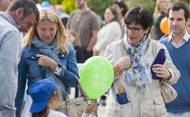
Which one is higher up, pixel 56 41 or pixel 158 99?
pixel 56 41

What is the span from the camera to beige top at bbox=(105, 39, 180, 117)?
4457 mm

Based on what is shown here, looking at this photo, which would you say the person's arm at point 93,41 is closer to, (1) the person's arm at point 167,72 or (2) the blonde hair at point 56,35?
(2) the blonde hair at point 56,35

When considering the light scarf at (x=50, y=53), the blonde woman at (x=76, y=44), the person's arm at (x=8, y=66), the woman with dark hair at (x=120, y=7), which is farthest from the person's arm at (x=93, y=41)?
the person's arm at (x=8, y=66)

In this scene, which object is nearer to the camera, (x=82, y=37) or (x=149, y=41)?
(x=149, y=41)

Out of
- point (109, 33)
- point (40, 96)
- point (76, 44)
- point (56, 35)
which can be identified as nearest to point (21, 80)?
point (56, 35)

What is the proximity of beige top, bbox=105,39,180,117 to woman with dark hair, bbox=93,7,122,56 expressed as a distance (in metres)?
5.36

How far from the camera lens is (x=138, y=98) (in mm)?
4473

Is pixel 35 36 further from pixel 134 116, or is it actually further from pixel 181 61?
pixel 181 61

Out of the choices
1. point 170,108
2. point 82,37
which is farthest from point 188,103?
point 82,37

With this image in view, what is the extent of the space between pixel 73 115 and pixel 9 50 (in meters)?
1.13

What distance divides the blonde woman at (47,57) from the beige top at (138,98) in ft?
1.74

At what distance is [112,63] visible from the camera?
4617 millimetres

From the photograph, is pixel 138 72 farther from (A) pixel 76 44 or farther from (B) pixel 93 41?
(B) pixel 93 41

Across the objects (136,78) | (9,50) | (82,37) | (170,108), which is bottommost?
(170,108)
